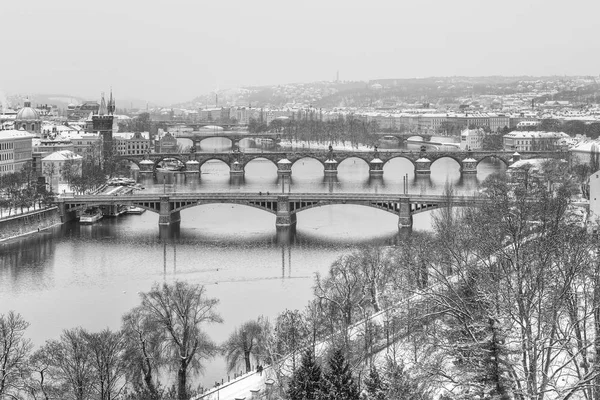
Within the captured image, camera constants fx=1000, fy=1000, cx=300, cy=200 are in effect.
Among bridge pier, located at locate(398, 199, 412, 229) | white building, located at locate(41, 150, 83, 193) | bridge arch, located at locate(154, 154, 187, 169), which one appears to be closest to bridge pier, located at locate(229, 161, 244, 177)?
bridge arch, located at locate(154, 154, 187, 169)

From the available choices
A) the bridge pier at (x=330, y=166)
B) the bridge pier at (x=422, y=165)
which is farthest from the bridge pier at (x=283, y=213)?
the bridge pier at (x=422, y=165)

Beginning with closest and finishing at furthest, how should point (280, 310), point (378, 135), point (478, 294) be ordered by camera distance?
point (478, 294)
point (280, 310)
point (378, 135)

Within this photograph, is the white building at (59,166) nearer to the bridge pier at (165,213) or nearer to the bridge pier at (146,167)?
the bridge pier at (146,167)

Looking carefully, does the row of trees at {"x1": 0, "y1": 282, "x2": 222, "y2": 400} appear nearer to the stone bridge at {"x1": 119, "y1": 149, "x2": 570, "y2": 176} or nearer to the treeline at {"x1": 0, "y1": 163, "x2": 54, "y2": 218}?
the treeline at {"x1": 0, "y1": 163, "x2": 54, "y2": 218}

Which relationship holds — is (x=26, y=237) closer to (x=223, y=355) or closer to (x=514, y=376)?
(x=223, y=355)

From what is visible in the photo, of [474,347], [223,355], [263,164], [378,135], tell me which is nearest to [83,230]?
[223,355]

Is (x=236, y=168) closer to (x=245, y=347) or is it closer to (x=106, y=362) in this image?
(x=245, y=347)

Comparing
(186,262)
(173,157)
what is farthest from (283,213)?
(173,157)
